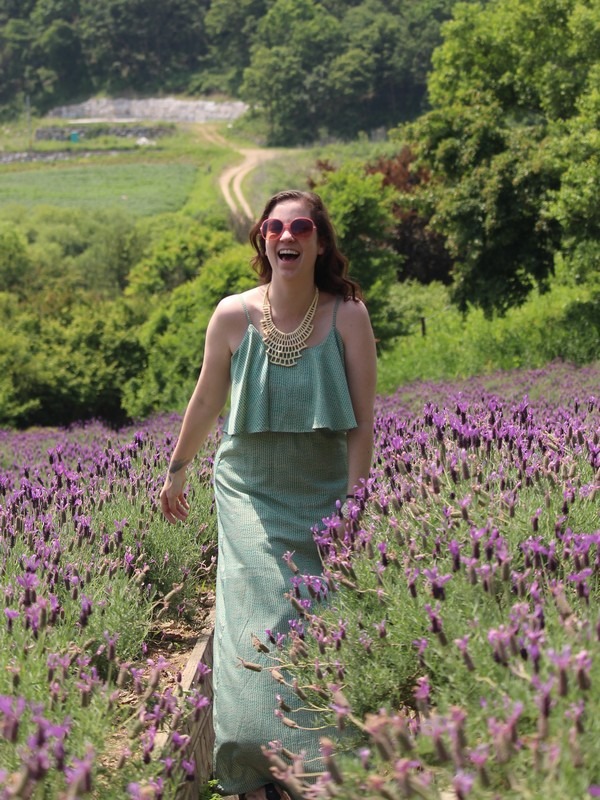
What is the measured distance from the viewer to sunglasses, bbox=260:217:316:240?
3.73 meters

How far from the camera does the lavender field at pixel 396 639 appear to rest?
6.72 feet

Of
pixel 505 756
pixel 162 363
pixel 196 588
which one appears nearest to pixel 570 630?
pixel 505 756

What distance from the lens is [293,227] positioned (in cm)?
372

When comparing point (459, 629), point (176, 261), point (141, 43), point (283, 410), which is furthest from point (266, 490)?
point (141, 43)

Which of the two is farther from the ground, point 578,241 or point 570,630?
point 570,630

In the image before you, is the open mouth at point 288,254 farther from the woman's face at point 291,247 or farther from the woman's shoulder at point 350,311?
the woman's shoulder at point 350,311

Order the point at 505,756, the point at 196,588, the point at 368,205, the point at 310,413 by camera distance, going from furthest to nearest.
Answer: the point at 368,205, the point at 196,588, the point at 310,413, the point at 505,756

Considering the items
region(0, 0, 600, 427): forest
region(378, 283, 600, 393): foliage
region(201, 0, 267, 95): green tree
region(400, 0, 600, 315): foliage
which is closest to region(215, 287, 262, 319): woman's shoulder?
region(378, 283, 600, 393): foliage

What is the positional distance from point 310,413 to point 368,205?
15.7 m

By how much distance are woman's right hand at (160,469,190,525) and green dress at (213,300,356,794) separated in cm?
21

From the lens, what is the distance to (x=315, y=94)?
103 metres

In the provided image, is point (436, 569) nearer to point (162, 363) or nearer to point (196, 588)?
point (196, 588)

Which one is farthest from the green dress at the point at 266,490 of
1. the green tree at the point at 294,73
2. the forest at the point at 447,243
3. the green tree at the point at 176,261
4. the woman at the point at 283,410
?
the green tree at the point at 294,73

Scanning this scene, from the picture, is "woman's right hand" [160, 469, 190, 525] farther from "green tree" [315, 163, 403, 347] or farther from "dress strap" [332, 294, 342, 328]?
"green tree" [315, 163, 403, 347]
